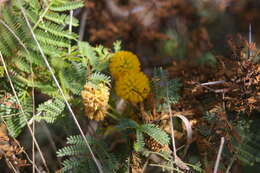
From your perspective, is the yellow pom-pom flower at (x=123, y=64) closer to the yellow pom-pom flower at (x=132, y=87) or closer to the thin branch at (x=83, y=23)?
the yellow pom-pom flower at (x=132, y=87)

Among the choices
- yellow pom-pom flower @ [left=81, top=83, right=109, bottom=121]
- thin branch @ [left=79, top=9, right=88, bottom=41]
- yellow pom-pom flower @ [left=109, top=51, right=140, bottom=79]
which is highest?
thin branch @ [left=79, top=9, right=88, bottom=41]

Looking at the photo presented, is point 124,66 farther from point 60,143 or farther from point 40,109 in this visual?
point 60,143

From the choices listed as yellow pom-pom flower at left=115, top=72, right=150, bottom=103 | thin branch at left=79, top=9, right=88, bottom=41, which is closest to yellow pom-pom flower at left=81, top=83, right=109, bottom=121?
yellow pom-pom flower at left=115, top=72, right=150, bottom=103

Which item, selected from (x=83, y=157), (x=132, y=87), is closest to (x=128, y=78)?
(x=132, y=87)

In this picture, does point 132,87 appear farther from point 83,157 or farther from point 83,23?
point 83,23

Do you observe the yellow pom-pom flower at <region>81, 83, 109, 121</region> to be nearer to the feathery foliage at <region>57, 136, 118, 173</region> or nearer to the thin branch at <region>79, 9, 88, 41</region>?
the feathery foliage at <region>57, 136, 118, 173</region>

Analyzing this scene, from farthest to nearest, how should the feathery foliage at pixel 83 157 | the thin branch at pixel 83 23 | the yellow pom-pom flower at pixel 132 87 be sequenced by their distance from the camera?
the thin branch at pixel 83 23 < the yellow pom-pom flower at pixel 132 87 < the feathery foliage at pixel 83 157

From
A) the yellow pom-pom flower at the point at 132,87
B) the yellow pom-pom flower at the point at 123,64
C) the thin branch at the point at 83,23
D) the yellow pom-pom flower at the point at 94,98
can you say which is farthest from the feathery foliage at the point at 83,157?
the thin branch at the point at 83,23
